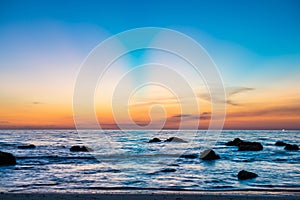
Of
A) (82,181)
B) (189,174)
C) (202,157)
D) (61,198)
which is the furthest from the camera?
(202,157)

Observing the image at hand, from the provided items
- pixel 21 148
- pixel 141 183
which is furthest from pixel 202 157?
pixel 21 148

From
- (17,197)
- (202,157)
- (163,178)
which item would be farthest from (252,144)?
(17,197)

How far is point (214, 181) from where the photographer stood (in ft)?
51.9

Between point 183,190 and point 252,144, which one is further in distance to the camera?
point 252,144

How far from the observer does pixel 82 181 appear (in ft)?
50.2

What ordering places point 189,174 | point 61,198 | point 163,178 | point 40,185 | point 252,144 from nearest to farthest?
point 61,198 → point 40,185 → point 163,178 → point 189,174 → point 252,144

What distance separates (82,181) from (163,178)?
14.8 ft

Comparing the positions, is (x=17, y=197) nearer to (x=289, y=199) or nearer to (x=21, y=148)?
(x=289, y=199)

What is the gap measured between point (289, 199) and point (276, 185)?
4086 millimetres

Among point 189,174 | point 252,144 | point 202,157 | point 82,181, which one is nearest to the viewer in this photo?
point 82,181

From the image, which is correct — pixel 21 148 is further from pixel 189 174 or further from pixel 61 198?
pixel 61 198

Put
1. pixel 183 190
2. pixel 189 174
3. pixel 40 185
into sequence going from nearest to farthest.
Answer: pixel 183 190, pixel 40 185, pixel 189 174

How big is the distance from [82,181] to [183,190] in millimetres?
5550

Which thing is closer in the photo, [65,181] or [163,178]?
[65,181]
